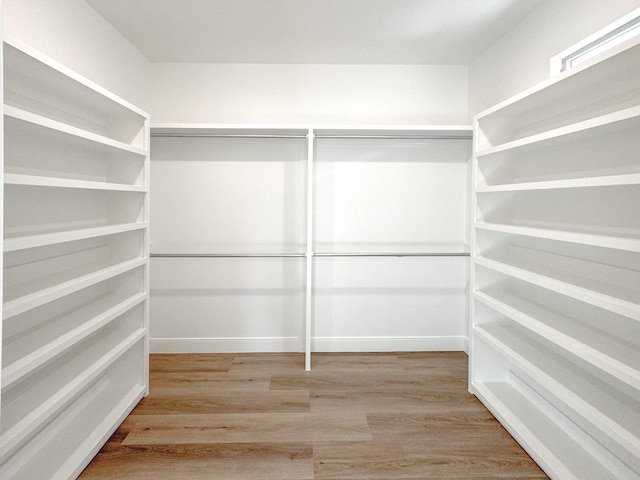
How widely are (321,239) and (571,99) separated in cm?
195

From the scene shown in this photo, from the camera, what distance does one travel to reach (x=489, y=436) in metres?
2.27

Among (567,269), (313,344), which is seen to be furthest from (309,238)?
(567,269)

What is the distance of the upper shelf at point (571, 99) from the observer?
65.3 inches

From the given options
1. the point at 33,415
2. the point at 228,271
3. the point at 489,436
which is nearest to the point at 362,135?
the point at 228,271

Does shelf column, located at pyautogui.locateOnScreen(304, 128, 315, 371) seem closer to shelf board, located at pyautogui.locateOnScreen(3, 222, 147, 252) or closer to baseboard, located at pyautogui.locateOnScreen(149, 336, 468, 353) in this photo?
baseboard, located at pyautogui.locateOnScreen(149, 336, 468, 353)

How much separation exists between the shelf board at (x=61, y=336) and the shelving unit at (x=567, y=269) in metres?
2.02

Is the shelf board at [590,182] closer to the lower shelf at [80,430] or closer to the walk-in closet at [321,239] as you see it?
the walk-in closet at [321,239]

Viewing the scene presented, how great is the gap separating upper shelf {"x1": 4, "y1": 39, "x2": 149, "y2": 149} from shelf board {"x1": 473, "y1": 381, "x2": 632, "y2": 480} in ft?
8.19

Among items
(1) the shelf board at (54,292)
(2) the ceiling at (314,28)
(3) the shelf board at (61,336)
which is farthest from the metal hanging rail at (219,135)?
(3) the shelf board at (61,336)

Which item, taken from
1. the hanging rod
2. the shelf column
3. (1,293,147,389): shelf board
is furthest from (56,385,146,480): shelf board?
the hanging rod

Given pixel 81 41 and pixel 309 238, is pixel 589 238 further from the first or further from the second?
pixel 81 41

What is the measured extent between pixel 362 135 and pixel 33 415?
2.61 metres

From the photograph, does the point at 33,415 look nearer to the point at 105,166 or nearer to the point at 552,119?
the point at 105,166

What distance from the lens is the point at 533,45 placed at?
8.54ft
